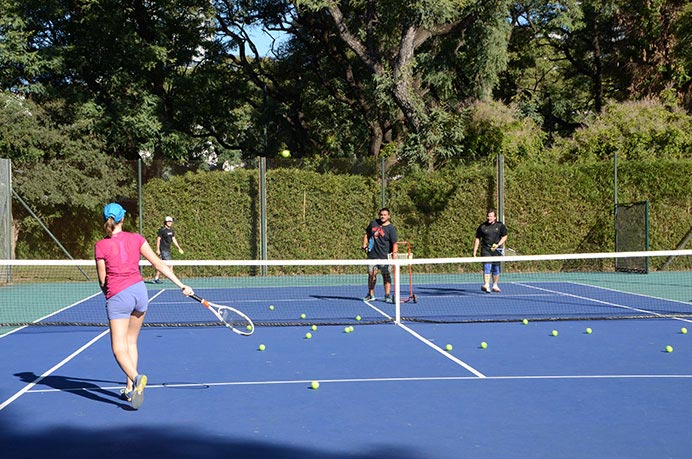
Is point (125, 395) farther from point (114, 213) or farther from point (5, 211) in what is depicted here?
point (5, 211)

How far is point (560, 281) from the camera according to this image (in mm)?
21016

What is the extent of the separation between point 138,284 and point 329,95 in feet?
90.6

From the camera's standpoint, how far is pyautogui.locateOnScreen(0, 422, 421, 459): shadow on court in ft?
17.9

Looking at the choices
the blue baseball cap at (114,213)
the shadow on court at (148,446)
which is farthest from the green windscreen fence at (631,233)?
the shadow on court at (148,446)

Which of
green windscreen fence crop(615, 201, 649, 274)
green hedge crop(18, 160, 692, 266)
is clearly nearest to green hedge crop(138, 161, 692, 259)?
green hedge crop(18, 160, 692, 266)

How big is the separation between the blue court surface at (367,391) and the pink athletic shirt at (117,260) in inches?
41.2

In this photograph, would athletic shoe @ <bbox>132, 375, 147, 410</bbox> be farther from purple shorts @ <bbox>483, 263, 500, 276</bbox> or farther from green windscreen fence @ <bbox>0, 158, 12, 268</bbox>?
green windscreen fence @ <bbox>0, 158, 12, 268</bbox>

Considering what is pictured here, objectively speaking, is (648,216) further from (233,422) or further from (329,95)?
(233,422)

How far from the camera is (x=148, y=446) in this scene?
18.8 feet

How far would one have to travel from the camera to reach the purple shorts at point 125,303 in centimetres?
675

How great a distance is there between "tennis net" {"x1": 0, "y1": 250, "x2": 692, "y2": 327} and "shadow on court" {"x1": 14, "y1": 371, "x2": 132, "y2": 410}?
355 cm

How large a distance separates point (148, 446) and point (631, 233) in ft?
65.7

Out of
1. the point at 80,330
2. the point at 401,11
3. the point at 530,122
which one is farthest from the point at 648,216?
the point at 80,330

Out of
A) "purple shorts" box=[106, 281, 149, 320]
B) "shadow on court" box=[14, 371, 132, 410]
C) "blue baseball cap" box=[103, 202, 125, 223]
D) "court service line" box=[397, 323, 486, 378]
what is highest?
"blue baseball cap" box=[103, 202, 125, 223]
